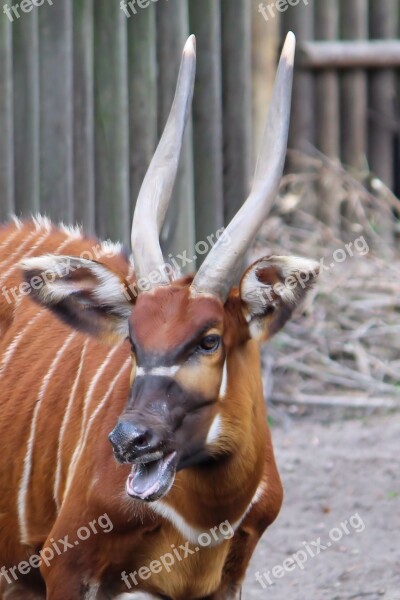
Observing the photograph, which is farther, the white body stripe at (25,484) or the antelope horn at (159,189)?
the white body stripe at (25,484)

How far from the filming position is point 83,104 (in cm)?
673

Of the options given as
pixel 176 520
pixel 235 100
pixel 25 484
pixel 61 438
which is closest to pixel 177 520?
pixel 176 520

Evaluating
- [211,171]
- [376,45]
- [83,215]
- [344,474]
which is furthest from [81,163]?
[376,45]

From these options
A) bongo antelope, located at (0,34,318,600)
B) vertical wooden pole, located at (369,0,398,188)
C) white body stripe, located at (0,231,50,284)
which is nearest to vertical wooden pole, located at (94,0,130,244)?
white body stripe, located at (0,231,50,284)

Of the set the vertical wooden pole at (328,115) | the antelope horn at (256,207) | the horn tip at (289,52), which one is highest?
the horn tip at (289,52)

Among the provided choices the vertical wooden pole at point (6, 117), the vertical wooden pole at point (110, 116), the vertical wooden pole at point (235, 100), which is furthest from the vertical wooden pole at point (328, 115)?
the vertical wooden pole at point (6, 117)

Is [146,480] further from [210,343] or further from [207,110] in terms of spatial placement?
[207,110]

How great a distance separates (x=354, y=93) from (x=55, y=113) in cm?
340

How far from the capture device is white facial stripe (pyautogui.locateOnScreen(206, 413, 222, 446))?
3539 millimetres

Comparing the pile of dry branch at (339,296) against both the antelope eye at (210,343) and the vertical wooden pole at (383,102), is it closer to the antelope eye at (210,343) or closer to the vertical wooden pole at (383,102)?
the vertical wooden pole at (383,102)

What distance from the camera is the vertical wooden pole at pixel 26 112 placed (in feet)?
21.2

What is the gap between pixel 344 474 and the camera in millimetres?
6492

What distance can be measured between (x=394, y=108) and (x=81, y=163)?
3.55 metres

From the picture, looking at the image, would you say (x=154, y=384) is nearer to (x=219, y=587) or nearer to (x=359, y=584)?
(x=219, y=587)
